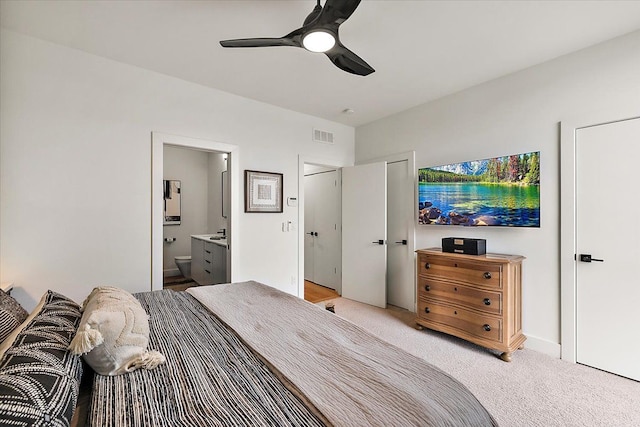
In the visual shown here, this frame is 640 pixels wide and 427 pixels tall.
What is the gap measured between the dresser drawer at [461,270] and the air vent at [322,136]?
7.03 ft

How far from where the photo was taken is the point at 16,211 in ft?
7.13

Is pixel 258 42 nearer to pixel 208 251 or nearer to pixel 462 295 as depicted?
pixel 462 295

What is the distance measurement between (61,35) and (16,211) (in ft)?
4.62

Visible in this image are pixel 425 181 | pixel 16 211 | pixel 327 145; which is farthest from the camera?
pixel 327 145

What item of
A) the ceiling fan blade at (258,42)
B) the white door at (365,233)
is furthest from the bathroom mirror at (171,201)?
the ceiling fan blade at (258,42)

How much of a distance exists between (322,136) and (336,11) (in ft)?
8.76

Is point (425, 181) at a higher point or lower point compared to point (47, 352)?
higher

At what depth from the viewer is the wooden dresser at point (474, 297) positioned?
2502mm

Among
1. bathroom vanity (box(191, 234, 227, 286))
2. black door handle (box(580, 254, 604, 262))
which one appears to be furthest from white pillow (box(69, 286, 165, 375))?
black door handle (box(580, 254, 604, 262))

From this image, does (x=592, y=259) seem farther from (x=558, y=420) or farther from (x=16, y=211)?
(x=16, y=211)

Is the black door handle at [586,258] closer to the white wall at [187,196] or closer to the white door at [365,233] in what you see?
the white door at [365,233]

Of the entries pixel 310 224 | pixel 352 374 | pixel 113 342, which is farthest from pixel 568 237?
pixel 310 224

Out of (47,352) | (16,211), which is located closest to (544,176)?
(47,352)

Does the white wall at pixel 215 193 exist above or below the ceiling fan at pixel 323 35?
below
